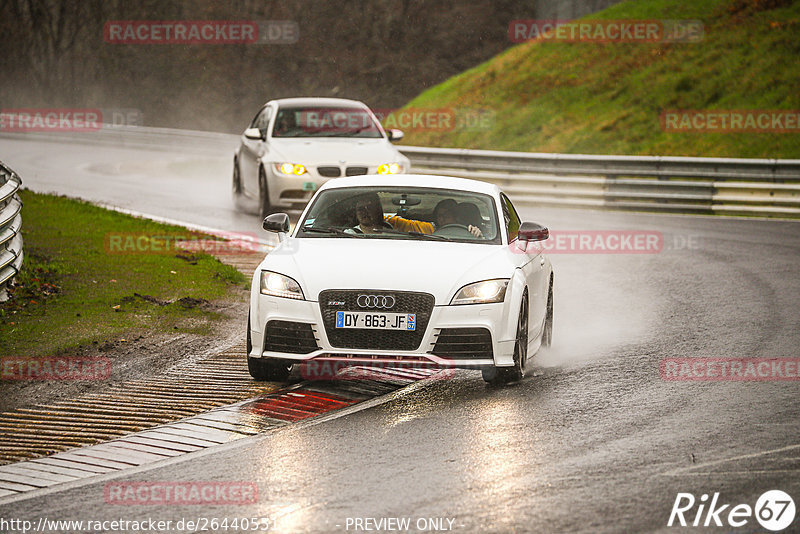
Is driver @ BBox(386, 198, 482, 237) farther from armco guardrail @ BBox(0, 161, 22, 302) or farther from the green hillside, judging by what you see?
the green hillside

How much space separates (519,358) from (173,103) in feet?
162

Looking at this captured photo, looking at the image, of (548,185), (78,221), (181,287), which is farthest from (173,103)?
(181,287)

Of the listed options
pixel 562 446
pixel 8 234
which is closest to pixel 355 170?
pixel 8 234

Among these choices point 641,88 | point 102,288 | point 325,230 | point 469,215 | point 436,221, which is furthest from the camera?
point 641,88

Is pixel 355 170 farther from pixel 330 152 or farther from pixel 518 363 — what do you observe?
pixel 518 363

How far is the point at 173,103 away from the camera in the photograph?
56.3 meters

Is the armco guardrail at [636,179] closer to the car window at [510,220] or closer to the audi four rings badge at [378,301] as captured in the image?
the car window at [510,220]

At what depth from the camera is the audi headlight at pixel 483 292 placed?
28.0ft

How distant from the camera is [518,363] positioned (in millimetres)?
8836

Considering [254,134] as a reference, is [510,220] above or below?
below

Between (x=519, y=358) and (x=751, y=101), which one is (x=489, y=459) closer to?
(x=519, y=358)

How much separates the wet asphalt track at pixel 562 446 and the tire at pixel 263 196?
261 inches

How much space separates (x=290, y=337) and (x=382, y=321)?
677 millimetres

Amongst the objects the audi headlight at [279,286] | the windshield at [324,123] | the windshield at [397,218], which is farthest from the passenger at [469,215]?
the windshield at [324,123]
